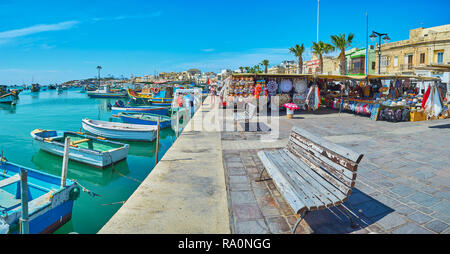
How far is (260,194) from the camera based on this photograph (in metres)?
4.13

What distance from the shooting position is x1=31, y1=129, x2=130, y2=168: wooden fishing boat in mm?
10367

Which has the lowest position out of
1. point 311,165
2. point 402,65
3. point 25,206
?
point 25,206

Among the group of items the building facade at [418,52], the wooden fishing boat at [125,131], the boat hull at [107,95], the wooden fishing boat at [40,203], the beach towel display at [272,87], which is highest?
the building facade at [418,52]

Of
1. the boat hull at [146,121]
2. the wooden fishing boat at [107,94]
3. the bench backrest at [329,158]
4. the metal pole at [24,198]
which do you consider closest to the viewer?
the bench backrest at [329,158]

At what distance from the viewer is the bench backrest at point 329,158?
9.52ft

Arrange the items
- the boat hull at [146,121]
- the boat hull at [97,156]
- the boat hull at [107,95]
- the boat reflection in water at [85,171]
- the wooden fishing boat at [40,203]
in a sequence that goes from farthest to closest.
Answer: the boat hull at [107,95] < the boat hull at [146,121] < the boat hull at [97,156] < the boat reflection in water at [85,171] < the wooden fishing boat at [40,203]

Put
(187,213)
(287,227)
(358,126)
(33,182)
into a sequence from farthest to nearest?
(358,126)
(33,182)
(187,213)
(287,227)

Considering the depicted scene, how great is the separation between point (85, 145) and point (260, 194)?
10507mm

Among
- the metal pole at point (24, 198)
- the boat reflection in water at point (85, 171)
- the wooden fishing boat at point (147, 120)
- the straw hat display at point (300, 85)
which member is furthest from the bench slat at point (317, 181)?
the wooden fishing boat at point (147, 120)

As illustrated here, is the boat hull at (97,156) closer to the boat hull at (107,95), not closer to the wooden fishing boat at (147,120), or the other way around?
the wooden fishing boat at (147,120)

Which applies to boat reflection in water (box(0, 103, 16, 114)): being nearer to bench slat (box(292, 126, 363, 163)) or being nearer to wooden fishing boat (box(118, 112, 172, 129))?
wooden fishing boat (box(118, 112, 172, 129))

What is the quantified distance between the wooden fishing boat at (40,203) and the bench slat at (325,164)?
5.30 meters
